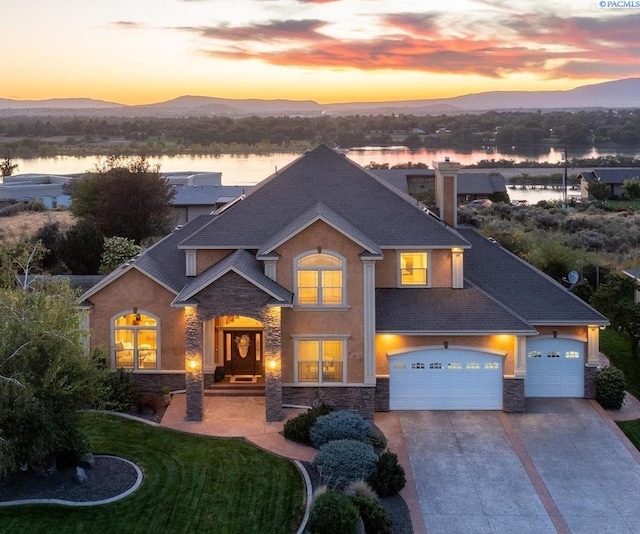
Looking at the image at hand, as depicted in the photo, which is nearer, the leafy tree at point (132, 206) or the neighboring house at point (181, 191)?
the leafy tree at point (132, 206)

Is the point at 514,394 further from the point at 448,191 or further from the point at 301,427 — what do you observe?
the point at 448,191

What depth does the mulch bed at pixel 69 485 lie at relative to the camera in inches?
631

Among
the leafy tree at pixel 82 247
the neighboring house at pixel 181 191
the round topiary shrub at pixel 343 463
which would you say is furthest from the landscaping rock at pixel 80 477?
the neighboring house at pixel 181 191

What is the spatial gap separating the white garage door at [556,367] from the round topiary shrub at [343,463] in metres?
8.49

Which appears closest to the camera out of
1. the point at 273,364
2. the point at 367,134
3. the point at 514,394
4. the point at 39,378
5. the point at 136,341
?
the point at 39,378

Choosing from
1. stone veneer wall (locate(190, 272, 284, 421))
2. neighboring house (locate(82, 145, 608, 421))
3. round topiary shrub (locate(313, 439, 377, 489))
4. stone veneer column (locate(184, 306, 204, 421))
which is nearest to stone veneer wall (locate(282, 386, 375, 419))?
neighboring house (locate(82, 145, 608, 421))

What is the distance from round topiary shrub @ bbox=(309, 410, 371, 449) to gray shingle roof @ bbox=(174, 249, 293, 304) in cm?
371

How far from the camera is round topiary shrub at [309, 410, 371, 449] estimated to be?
18.6 m

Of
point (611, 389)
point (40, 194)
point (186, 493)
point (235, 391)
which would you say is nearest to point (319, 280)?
point (235, 391)

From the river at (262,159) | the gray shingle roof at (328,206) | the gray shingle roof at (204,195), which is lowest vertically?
the gray shingle roof at (328,206)

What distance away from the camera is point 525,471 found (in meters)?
18.1

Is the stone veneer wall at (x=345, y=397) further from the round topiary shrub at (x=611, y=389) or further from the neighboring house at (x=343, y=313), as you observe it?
the round topiary shrub at (x=611, y=389)

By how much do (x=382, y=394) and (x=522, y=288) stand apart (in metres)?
6.26

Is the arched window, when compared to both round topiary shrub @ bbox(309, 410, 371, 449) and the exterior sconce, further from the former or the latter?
round topiary shrub @ bbox(309, 410, 371, 449)
